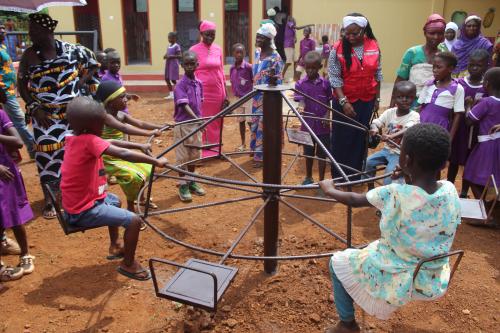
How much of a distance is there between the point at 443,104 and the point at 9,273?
11.9 ft

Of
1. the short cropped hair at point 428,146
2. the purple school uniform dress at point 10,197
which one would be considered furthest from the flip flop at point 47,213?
the short cropped hair at point 428,146

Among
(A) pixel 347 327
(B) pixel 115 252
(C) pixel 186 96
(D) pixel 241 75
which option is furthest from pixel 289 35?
(A) pixel 347 327

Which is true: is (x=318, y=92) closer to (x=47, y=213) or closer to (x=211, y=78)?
(x=211, y=78)

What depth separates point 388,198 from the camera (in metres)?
1.81

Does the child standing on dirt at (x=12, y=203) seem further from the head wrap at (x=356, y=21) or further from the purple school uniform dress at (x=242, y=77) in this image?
the purple school uniform dress at (x=242, y=77)

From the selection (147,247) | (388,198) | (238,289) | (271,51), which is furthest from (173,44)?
(388,198)

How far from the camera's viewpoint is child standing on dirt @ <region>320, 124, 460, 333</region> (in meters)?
1.74

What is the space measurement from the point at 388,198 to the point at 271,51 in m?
3.47

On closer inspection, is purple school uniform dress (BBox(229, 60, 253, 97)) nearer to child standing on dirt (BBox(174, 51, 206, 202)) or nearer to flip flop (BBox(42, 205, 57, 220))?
child standing on dirt (BBox(174, 51, 206, 202))

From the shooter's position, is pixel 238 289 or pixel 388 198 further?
pixel 238 289

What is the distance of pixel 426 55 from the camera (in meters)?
4.30

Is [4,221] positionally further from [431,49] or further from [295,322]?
[431,49]

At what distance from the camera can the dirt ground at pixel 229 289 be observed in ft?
8.21

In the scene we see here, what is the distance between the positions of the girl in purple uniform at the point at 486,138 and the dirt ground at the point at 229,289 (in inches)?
18.8
